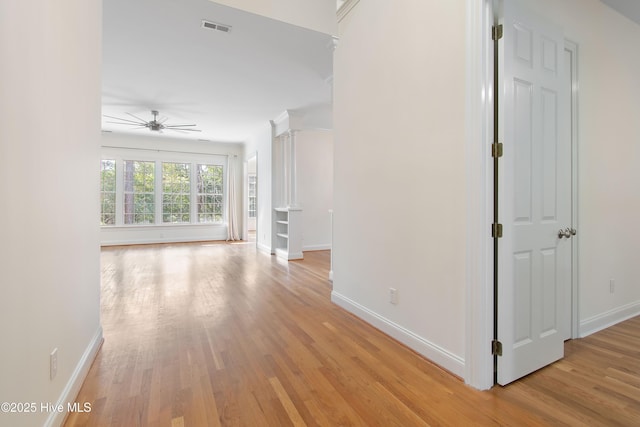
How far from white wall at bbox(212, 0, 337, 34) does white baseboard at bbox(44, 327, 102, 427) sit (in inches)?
126

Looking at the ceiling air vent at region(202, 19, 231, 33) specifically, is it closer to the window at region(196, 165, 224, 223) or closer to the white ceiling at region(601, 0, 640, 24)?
the white ceiling at region(601, 0, 640, 24)

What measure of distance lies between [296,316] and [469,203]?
1.97 metres

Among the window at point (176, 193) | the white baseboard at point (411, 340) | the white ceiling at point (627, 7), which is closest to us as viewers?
the white baseboard at point (411, 340)

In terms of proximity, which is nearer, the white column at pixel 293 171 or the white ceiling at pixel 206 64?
the white ceiling at pixel 206 64

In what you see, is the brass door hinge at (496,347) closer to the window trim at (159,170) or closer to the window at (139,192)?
the window trim at (159,170)

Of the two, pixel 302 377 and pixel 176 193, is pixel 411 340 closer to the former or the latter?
pixel 302 377

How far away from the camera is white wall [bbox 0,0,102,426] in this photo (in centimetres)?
104

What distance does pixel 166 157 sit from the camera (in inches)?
332

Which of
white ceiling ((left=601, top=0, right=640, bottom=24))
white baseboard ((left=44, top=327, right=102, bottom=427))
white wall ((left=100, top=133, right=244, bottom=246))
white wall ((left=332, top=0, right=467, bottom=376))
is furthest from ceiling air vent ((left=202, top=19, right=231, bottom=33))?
white wall ((left=100, top=133, right=244, bottom=246))

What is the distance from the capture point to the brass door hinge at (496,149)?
5.81ft

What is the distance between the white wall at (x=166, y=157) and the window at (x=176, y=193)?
21 centimetres

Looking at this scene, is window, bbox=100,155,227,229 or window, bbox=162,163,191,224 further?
window, bbox=162,163,191,224

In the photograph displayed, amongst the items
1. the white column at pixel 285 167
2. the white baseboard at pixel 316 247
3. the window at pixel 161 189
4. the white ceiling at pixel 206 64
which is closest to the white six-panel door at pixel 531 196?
the white ceiling at pixel 206 64

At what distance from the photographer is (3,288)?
0.99 meters
